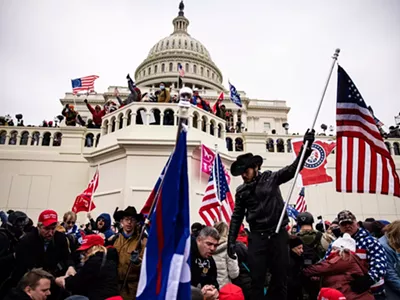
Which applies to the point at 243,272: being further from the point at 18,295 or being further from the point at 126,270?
the point at 18,295

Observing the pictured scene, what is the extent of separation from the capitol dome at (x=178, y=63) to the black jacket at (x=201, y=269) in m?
58.2

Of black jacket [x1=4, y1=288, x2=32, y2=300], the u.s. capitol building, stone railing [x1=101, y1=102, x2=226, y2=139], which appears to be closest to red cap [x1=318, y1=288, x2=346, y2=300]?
black jacket [x1=4, y1=288, x2=32, y2=300]

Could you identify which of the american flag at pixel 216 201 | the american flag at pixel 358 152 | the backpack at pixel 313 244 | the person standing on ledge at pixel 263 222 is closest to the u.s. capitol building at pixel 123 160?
the american flag at pixel 216 201

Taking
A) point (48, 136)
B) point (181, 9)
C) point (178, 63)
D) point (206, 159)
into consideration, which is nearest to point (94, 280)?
point (206, 159)

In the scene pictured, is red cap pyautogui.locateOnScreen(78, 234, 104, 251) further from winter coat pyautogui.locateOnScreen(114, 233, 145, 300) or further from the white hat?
the white hat

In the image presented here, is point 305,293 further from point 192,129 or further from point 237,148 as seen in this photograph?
point 237,148

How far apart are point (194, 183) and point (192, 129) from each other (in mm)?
2268

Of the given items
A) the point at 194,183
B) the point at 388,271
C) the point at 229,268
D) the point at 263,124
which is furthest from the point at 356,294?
the point at 263,124

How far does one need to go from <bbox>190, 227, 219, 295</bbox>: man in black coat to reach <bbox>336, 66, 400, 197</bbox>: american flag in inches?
81.8

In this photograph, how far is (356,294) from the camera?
3.42m

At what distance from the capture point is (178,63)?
64.1m

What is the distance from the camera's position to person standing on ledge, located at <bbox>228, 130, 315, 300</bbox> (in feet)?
12.3

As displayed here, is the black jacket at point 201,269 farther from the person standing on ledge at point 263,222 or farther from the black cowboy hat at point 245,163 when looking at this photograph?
the black cowboy hat at point 245,163

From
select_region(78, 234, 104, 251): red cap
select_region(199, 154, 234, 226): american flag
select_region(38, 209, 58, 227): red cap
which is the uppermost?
select_region(199, 154, 234, 226): american flag
